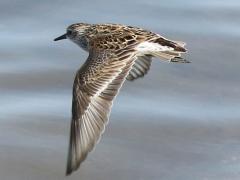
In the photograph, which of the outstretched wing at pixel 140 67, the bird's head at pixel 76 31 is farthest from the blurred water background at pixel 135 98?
the bird's head at pixel 76 31

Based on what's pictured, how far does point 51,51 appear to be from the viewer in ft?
26.9

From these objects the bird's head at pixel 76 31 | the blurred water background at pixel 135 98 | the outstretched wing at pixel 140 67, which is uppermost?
the bird's head at pixel 76 31

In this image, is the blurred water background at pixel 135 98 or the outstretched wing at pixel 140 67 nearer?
the blurred water background at pixel 135 98

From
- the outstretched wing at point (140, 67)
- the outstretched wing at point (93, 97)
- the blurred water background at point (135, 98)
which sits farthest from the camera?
the outstretched wing at point (140, 67)

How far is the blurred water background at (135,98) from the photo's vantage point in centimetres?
653

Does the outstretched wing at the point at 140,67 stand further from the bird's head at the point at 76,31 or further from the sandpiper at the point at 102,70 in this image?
the bird's head at the point at 76,31

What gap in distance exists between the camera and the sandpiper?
5.64 meters

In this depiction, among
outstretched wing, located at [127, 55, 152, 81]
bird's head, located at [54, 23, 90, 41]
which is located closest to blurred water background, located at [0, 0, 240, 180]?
outstretched wing, located at [127, 55, 152, 81]

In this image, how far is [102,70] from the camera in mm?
6039

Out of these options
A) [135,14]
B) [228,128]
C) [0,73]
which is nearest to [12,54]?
[0,73]

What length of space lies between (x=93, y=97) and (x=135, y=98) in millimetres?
1574

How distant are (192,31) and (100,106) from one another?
3026 mm

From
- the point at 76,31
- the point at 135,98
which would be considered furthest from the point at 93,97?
the point at 135,98

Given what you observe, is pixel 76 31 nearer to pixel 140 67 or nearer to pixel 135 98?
pixel 140 67
